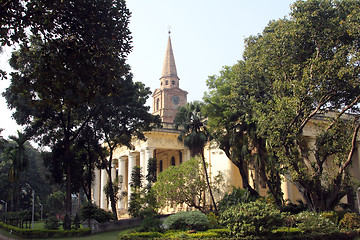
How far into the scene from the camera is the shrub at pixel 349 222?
14172 millimetres

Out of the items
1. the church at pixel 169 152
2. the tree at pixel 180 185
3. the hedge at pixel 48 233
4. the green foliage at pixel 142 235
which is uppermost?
the church at pixel 169 152

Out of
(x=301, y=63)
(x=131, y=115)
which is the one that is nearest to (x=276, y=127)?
(x=301, y=63)

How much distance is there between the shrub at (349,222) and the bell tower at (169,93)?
1490 inches

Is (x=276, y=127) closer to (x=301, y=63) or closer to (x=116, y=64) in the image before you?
(x=301, y=63)

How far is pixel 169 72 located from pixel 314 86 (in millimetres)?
41135

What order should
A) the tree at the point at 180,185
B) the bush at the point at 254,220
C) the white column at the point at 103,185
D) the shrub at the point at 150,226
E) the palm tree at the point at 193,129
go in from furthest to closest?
the white column at the point at 103,185, the tree at the point at 180,185, the palm tree at the point at 193,129, the shrub at the point at 150,226, the bush at the point at 254,220

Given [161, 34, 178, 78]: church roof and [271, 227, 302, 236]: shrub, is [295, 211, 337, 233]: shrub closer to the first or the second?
[271, 227, 302, 236]: shrub

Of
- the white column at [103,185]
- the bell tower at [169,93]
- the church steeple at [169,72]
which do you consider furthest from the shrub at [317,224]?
the church steeple at [169,72]

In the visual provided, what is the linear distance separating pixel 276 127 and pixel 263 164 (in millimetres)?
6638

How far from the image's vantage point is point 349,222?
14.3 metres

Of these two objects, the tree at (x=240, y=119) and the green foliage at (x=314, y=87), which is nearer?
the green foliage at (x=314, y=87)

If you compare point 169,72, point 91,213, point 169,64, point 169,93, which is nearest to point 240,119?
point 91,213

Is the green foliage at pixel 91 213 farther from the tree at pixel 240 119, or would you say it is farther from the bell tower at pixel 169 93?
the bell tower at pixel 169 93

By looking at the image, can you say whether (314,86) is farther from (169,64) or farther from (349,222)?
(169,64)
